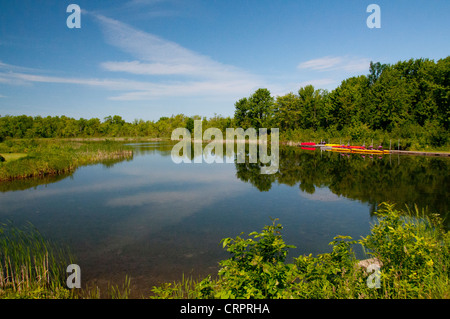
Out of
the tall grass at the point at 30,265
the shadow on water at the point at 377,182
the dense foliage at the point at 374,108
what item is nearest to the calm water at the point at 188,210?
the shadow on water at the point at 377,182

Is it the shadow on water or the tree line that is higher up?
the tree line

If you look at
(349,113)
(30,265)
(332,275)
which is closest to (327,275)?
(332,275)

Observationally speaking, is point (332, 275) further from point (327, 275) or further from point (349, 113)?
point (349, 113)

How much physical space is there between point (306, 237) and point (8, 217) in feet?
41.7

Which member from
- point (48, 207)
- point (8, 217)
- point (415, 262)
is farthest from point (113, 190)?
point (415, 262)

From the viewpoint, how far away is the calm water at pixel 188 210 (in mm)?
7730

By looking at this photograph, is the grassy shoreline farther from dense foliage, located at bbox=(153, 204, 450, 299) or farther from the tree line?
the tree line

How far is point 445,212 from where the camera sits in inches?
419

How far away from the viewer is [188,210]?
12.5 m

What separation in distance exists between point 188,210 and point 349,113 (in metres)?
58.1

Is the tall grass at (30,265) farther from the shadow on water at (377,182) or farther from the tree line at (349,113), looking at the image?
the tree line at (349,113)

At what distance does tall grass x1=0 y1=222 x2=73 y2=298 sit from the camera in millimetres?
5305

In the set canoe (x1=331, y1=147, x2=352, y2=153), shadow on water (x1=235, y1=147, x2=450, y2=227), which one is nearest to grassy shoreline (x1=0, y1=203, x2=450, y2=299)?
shadow on water (x1=235, y1=147, x2=450, y2=227)

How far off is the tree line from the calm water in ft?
77.2
